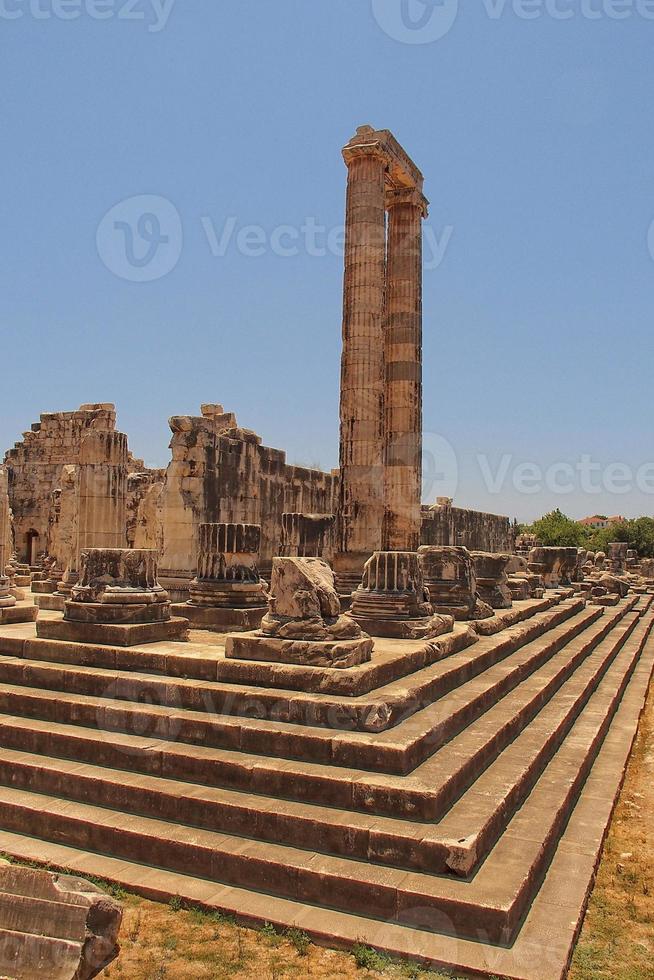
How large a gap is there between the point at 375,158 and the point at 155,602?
9.57 m

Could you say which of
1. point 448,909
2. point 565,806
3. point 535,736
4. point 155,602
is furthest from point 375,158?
point 448,909

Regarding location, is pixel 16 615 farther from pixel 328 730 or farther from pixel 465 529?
→ pixel 465 529

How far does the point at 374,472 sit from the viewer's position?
1350cm

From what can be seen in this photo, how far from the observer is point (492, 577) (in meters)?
12.8

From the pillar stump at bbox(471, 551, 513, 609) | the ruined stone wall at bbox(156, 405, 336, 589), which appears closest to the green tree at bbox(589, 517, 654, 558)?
the ruined stone wall at bbox(156, 405, 336, 589)

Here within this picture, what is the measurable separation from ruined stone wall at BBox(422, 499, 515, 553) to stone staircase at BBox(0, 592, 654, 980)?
17.1 m

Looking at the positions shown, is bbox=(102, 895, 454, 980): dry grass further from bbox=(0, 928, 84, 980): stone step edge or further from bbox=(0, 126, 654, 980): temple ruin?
bbox=(0, 928, 84, 980): stone step edge

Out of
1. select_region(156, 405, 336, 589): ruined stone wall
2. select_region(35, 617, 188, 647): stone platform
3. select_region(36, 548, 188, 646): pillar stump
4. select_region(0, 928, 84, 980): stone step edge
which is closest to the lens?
select_region(0, 928, 84, 980): stone step edge

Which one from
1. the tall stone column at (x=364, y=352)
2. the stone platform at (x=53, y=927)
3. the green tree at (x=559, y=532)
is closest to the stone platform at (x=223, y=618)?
the tall stone column at (x=364, y=352)

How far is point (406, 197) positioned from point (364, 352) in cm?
423

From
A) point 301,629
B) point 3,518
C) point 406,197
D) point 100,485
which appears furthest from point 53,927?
point 406,197

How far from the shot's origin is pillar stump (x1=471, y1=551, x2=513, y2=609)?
1274cm

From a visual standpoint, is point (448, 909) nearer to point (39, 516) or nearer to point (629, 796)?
point (629, 796)

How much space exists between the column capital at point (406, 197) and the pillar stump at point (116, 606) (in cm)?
1034
